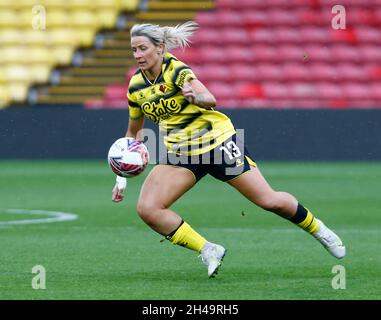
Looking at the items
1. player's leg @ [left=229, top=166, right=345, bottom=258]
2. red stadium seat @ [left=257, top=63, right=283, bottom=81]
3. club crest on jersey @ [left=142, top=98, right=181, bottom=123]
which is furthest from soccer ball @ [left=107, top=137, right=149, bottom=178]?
red stadium seat @ [left=257, top=63, right=283, bottom=81]

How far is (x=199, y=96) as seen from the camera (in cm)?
724

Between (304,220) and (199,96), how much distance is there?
1435mm

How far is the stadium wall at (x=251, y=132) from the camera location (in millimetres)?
20172

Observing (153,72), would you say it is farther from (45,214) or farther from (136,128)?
(45,214)

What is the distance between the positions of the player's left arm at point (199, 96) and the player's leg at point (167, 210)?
0.74 metres

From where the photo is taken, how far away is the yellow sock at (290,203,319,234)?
8.02 m

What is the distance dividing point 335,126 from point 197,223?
9.05 metres

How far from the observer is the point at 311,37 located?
23.2 meters

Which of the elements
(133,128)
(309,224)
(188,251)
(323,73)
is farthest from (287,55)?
(309,224)

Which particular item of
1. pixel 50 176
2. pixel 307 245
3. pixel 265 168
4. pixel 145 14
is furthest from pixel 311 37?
pixel 307 245

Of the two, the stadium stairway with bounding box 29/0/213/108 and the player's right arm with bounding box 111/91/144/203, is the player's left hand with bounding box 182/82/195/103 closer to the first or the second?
the player's right arm with bounding box 111/91/144/203

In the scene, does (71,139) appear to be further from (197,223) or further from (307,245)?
(307,245)

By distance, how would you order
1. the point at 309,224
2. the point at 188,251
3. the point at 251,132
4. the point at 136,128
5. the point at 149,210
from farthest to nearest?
the point at 251,132 → the point at 188,251 → the point at 136,128 → the point at 309,224 → the point at 149,210

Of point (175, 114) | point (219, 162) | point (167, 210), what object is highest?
point (175, 114)
